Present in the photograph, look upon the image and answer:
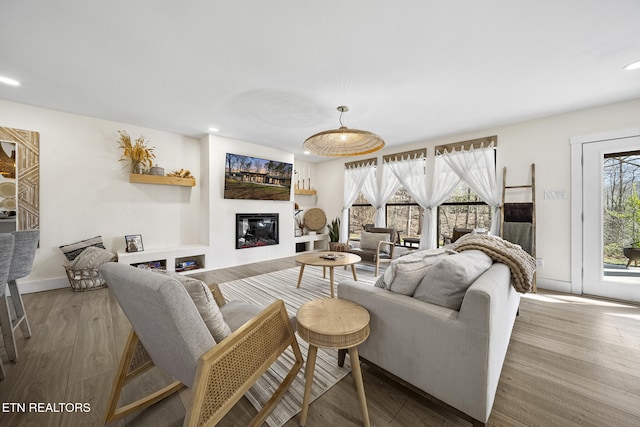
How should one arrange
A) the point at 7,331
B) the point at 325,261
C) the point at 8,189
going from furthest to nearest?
1. the point at 325,261
2. the point at 8,189
3. the point at 7,331

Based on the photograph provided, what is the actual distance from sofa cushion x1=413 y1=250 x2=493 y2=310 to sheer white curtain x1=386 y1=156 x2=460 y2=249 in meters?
3.24

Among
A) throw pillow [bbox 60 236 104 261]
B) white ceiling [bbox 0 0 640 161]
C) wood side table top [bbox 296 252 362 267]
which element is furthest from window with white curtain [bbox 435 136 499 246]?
throw pillow [bbox 60 236 104 261]

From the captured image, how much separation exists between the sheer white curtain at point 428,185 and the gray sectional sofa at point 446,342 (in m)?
3.07

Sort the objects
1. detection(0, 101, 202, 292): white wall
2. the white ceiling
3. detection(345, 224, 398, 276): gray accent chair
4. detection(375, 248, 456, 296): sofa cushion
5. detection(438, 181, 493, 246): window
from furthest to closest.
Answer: detection(438, 181, 493, 246): window < detection(345, 224, 398, 276): gray accent chair < detection(0, 101, 202, 292): white wall < the white ceiling < detection(375, 248, 456, 296): sofa cushion

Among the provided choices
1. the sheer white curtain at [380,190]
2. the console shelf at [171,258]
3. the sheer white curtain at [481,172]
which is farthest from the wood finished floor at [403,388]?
the sheer white curtain at [380,190]

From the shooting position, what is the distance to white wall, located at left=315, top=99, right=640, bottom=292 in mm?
3113

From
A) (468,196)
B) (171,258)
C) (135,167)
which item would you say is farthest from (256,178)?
(468,196)

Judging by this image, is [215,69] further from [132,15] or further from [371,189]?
[371,189]

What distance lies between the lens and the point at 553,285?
346 centimetres

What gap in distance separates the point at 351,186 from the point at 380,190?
82 centimetres

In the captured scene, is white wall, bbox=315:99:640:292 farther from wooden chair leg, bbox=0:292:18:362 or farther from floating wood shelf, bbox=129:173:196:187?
wooden chair leg, bbox=0:292:18:362

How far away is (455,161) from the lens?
426 centimetres

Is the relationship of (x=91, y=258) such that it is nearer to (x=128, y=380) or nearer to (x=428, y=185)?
(x=128, y=380)

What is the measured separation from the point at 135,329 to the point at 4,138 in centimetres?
394
